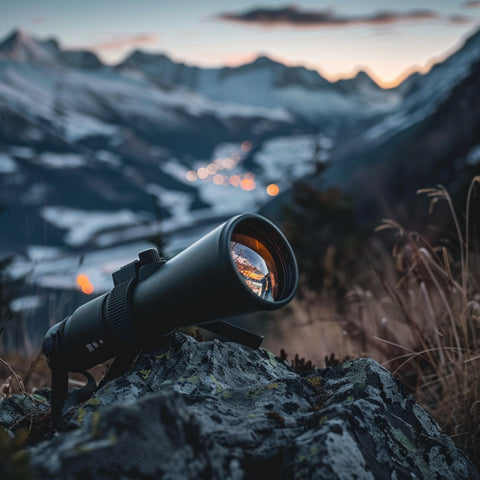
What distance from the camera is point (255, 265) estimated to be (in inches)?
66.6

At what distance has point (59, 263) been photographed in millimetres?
44406

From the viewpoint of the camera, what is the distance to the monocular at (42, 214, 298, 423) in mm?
1478

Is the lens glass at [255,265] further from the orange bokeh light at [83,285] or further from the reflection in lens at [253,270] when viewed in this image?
the orange bokeh light at [83,285]

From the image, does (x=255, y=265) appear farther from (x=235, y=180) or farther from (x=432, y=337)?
(x=235, y=180)

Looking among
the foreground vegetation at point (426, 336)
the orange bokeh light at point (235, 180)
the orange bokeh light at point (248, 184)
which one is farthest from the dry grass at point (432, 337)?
the orange bokeh light at point (235, 180)

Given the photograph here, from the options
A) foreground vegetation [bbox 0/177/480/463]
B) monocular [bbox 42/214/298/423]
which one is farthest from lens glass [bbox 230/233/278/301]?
foreground vegetation [bbox 0/177/480/463]

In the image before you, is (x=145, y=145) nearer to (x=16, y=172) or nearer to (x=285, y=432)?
(x=16, y=172)

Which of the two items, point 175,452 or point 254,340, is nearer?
point 175,452

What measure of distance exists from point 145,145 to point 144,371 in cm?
8919

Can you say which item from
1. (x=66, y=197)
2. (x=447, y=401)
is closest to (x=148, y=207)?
(x=66, y=197)

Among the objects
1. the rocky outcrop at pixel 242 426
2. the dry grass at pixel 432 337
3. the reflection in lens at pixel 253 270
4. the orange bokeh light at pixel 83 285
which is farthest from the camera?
the orange bokeh light at pixel 83 285

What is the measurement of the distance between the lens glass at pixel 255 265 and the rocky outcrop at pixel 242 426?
1.28ft

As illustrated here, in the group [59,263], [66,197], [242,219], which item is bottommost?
[59,263]

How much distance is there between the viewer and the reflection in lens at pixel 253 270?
161cm
